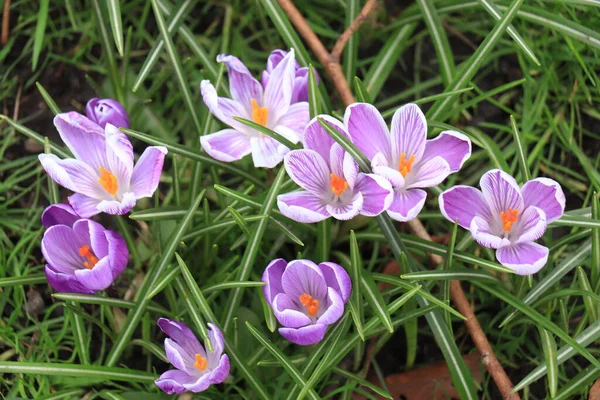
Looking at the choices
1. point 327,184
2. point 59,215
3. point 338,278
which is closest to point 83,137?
point 59,215

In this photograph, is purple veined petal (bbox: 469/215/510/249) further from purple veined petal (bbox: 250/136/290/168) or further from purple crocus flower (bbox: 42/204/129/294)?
purple crocus flower (bbox: 42/204/129/294)

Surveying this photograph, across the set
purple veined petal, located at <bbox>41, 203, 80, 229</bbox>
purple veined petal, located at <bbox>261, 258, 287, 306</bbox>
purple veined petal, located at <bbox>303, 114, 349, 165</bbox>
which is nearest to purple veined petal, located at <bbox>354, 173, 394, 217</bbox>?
purple veined petal, located at <bbox>303, 114, 349, 165</bbox>

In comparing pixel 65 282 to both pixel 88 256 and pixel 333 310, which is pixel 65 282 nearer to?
pixel 88 256

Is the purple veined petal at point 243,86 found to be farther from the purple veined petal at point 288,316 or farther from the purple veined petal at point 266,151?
the purple veined petal at point 288,316

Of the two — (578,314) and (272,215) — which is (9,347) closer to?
(272,215)

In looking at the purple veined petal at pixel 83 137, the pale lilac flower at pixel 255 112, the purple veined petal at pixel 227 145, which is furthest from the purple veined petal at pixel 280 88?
the purple veined petal at pixel 83 137

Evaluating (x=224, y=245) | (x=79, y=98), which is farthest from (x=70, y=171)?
(x=79, y=98)
